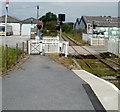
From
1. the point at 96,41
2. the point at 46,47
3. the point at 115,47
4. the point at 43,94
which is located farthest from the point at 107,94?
the point at 96,41

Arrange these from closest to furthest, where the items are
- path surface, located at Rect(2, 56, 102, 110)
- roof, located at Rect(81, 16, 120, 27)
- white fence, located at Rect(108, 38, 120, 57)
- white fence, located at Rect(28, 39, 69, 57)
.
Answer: path surface, located at Rect(2, 56, 102, 110), white fence, located at Rect(28, 39, 69, 57), white fence, located at Rect(108, 38, 120, 57), roof, located at Rect(81, 16, 120, 27)

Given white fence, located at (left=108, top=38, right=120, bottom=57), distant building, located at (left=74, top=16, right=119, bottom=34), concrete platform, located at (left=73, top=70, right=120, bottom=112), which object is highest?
distant building, located at (left=74, top=16, right=119, bottom=34)

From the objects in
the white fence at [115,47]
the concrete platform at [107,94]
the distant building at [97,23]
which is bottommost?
the concrete platform at [107,94]

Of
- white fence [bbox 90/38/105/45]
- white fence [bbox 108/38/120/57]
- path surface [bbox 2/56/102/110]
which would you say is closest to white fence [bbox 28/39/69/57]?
white fence [bbox 108/38/120/57]

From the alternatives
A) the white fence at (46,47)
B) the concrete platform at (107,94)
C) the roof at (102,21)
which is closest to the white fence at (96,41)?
the white fence at (46,47)

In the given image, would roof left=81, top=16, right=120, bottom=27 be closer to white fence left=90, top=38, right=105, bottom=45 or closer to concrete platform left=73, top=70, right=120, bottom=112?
white fence left=90, top=38, right=105, bottom=45

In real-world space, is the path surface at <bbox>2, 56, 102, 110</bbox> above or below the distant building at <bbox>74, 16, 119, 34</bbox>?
below

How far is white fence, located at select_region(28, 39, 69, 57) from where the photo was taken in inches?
835

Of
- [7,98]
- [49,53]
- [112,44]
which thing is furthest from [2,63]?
[112,44]

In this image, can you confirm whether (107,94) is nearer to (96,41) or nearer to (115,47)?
(115,47)

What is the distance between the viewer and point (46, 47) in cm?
2205

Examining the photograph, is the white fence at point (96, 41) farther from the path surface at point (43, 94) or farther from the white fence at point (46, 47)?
the path surface at point (43, 94)

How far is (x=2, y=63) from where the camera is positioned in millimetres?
13328

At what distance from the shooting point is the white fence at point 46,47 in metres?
21.2
